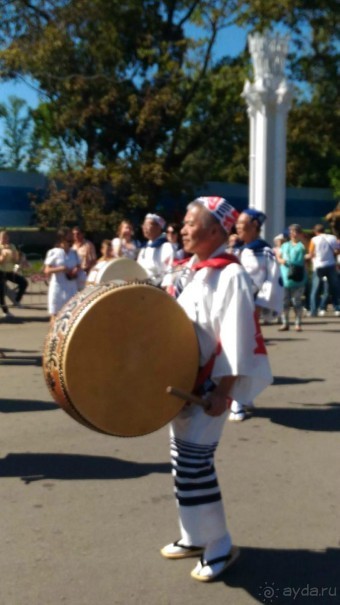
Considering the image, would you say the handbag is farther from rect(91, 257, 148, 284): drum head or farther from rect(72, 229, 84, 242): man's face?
rect(91, 257, 148, 284): drum head

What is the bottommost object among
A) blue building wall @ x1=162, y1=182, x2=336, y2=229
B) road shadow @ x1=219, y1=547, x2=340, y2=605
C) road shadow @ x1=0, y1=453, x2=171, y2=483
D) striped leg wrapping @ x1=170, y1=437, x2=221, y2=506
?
road shadow @ x1=219, y1=547, x2=340, y2=605

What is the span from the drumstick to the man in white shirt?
12768 millimetres

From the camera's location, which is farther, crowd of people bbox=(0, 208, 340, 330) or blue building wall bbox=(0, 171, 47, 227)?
blue building wall bbox=(0, 171, 47, 227)

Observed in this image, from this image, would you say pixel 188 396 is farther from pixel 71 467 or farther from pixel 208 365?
pixel 71 467

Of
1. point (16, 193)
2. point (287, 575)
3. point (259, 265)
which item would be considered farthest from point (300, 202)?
point (287, 575)

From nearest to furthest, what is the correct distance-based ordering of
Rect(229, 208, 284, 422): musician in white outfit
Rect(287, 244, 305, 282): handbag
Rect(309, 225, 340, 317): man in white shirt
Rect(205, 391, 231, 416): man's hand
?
Rect(205, 391, 231, 416): man's hand < Rect(229, 208, 284, 422): musician in white outfit < Rect(287, 244, 305, 282): handbag < Rect(309, 225, 340, 317): man in white shirt

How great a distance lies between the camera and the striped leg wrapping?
13.5ft

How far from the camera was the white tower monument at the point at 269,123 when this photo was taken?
19.9 m

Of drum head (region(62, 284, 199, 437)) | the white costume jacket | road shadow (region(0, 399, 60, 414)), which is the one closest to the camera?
drum head (region(62, 284, 199, 437))

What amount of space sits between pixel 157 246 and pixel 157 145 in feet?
71.0

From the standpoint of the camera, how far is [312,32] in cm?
2772

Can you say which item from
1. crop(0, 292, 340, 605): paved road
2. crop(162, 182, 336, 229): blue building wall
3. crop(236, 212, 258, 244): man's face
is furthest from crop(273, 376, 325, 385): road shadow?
crop(162, 182, 336, 229): blue building wall

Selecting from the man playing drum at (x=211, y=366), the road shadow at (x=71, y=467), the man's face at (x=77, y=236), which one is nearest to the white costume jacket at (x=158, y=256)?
the road shadow at (x=71, y=467)

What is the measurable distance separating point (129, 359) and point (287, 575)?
4.48ft
